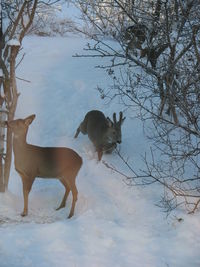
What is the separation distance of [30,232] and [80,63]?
10042mm

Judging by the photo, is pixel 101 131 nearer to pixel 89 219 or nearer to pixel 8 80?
pixel 8 80

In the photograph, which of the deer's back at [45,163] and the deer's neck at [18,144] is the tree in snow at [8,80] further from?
the deer's back at [45,163]

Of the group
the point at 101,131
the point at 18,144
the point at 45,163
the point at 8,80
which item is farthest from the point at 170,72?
the point at 101,131

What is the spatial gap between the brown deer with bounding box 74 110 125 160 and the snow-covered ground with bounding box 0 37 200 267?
232 millimetres

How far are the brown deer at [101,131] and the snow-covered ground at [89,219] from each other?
0.23 metres

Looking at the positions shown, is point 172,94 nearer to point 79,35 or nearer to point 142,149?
point 142,149

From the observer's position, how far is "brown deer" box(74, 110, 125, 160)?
10.8 m

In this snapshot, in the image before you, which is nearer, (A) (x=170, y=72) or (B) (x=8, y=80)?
(A) (x=170, y=72)

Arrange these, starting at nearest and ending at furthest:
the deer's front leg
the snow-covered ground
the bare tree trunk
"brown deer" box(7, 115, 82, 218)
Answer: the snow-covered ground < the deer's front leg < "brown deer" box(7, 115, 82, 218) < the bare tree trunk

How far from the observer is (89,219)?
7.59m

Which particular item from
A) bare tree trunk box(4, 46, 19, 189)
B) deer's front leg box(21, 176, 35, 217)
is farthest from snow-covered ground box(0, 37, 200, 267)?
bare tree trunk box(4, 46, 19, 189)

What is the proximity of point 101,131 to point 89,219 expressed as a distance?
376 centimetres

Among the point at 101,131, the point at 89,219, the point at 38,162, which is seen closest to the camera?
the point at 89,219

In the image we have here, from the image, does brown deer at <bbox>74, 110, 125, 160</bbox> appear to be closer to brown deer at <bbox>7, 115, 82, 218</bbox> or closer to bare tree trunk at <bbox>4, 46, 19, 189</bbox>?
brown deer at <bbox>7, 115, 82, 218</bbox>
